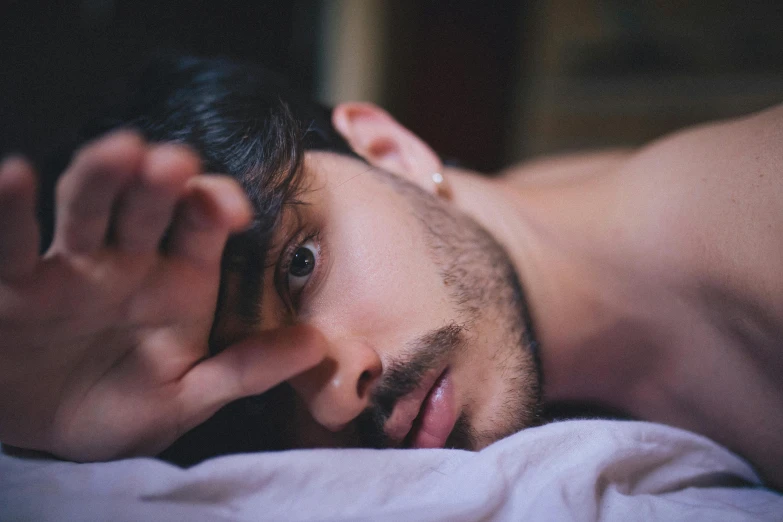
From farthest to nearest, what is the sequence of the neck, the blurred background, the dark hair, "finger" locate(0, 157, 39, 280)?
1. the blurred background
2. the neck
3. the dark hair
4. "finger" locate(0, 157, 39, 280)

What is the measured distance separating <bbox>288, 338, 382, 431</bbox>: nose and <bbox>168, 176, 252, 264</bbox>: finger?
0.17 metres

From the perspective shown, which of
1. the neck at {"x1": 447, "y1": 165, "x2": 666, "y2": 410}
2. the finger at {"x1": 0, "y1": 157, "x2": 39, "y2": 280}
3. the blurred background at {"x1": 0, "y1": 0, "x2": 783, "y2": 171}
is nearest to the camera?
the finger at {"x1": 0, "y1": 157, "x2": 39, "y2": 280}

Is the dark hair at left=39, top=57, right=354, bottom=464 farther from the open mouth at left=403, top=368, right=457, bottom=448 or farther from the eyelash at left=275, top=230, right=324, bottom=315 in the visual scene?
the open mouth at left=403, top=368, right=457, bottom=448

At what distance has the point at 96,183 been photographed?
0.32m

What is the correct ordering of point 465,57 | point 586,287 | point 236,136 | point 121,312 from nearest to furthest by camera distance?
point 121,312 → point 236,136 → point 586,287 → point 465,57

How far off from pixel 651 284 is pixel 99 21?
148 cm

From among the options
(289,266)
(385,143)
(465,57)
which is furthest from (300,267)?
(465,57)

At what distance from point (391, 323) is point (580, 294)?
0.40 m

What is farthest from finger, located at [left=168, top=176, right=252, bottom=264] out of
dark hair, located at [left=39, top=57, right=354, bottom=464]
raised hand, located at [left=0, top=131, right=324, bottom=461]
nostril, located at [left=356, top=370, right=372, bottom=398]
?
nostril, located at [left=356, top=370, right=372, bottom=398]

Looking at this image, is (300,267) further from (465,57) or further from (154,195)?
(465,57)

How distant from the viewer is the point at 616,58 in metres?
1.96

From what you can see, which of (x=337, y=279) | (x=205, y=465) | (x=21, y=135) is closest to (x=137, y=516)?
(x=205, y=465)

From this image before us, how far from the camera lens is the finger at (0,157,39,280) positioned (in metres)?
0.30

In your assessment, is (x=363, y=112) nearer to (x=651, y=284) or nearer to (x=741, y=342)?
(x=651, y=284)
